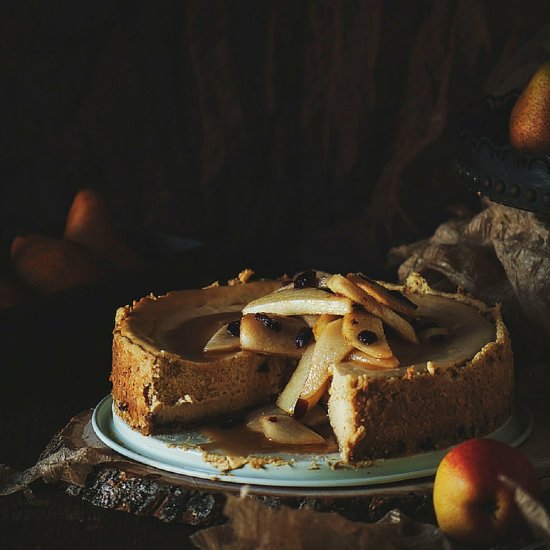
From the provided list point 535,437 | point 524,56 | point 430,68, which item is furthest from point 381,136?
point 535,437

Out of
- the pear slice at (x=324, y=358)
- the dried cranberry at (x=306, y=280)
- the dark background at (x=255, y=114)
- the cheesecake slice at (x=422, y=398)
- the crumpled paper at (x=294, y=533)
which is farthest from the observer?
the dark background at (x=255, y=114)

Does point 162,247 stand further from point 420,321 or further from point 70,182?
point 420,321

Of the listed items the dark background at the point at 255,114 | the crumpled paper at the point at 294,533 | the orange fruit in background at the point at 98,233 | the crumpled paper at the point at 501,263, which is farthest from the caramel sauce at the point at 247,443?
the dark background at the point at 255,114

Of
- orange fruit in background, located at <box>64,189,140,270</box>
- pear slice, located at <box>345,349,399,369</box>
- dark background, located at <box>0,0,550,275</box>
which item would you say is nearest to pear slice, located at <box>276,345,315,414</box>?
pear slice, located at <box>345,349,399,369</box>

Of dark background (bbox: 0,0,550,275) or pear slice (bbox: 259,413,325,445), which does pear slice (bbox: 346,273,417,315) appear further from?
dark background (bbox: 0,0,550,275)

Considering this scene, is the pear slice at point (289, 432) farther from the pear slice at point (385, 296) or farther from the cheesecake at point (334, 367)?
the pear slice at point (385, 296)

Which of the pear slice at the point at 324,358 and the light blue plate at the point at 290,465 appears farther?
the pear slice at the point at 324,358

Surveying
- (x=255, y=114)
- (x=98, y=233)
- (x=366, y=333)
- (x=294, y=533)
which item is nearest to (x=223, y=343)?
(x=366, y=333)

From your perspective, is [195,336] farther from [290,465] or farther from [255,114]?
[255,114]
